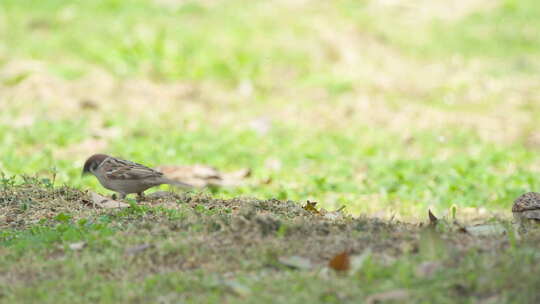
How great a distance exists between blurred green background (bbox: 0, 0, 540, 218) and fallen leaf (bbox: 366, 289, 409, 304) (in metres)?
4.18

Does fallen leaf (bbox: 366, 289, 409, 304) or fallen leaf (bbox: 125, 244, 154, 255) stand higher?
fallen leaf (bbox: 125, 244, 154, 255)

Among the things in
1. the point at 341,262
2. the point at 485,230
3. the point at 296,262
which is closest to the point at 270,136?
the point at 485,230

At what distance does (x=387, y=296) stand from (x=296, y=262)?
72 centimetres

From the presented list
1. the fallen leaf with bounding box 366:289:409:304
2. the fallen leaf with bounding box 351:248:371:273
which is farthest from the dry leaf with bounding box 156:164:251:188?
the fallen leaf with bounding box 366:289:409:304

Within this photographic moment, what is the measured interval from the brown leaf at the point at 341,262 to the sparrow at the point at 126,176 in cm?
287

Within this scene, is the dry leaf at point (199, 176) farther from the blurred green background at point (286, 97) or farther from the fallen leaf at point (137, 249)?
the fallen leaf at point (137, 249)

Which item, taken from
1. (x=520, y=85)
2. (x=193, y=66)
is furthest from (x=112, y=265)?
(x=520, y=85)

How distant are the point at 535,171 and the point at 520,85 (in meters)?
4.47

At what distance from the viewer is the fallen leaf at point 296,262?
441 centimetres

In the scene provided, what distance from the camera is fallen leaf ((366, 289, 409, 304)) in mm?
3857

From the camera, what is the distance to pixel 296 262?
14.5 feet

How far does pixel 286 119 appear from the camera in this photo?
12.8m

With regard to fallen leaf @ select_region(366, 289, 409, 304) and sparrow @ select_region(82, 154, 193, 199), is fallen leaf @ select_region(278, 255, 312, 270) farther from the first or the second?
sparrow @ select_region(82, 154, 193, 199)

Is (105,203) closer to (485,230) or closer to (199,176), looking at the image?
(485,230)
